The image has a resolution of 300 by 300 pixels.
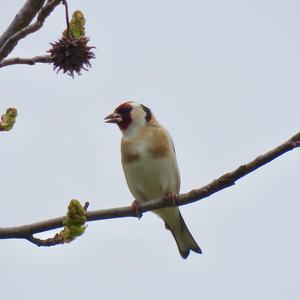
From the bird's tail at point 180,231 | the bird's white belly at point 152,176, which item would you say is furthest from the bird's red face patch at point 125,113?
the bird's tail at point 180,231

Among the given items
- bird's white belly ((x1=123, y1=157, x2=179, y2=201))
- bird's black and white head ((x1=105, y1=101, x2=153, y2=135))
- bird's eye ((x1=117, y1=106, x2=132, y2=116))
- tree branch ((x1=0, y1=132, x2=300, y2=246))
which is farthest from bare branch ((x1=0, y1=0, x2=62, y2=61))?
bird's eye ((x1=117, y1=106, x2=132, y2=116))

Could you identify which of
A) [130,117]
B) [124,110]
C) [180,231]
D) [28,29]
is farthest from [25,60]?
[180,231]

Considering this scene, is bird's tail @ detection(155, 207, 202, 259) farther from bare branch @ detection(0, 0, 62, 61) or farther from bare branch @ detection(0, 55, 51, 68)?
bare branch @ detection(0, 0, 62, 61)

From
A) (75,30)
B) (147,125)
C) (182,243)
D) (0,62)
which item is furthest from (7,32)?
(182,243)

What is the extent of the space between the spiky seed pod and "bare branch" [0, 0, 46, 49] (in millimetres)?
214

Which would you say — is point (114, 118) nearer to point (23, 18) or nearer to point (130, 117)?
point (130, 117)

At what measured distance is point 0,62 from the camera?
7.90 feet

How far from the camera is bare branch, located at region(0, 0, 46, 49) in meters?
2.48

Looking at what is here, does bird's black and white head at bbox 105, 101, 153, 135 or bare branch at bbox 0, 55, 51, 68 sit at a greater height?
bird's black and white head at bbox 105, 101, 153, 135

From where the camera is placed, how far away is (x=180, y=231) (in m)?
6.49

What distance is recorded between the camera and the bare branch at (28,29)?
2.41 meters

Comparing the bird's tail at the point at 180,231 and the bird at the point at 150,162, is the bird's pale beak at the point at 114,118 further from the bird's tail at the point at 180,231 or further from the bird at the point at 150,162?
the bird's tail at the point at 180,231

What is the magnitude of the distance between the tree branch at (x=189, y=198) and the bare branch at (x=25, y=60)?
0.78 metres

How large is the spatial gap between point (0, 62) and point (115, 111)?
4.16 meters
